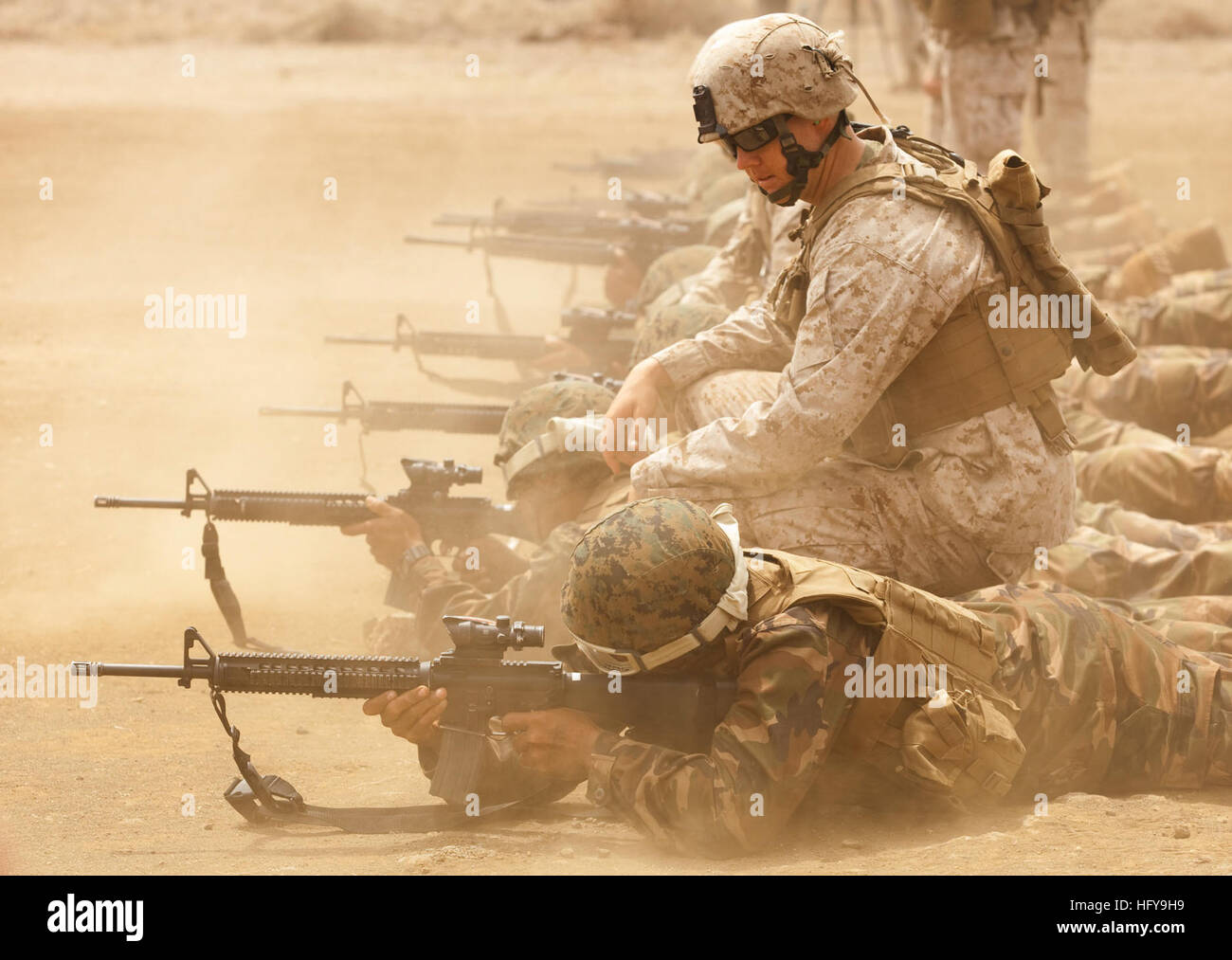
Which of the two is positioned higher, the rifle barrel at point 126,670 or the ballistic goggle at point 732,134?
the ballistic goggle at point 732,134

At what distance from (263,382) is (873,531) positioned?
6.68m

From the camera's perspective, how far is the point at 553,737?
3.91m

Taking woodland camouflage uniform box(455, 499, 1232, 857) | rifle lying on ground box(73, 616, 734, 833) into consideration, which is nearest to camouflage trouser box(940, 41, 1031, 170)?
woodland camouflage uniform box(455, 499, 1232, 857)

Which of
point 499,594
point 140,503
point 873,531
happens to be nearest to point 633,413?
point 499,594

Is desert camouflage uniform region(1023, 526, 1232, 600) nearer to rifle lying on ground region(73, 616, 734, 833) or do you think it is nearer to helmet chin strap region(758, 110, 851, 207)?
helmet chin strap region(758, 110, 851, 207)

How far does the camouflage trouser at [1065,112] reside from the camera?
14.7m

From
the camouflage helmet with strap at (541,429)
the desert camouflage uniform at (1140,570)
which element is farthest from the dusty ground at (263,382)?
the desert camouflage uniform at (1140,570)

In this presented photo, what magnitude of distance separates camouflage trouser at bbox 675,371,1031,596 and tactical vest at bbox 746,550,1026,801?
2.31ft

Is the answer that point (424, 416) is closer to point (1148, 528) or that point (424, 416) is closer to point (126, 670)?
point (1148, 528)

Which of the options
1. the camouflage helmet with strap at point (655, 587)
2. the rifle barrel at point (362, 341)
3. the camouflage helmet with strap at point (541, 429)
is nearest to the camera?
the camouflage helmet with strap at point (655, 587)

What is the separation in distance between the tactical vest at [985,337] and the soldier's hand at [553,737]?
1.34 metres

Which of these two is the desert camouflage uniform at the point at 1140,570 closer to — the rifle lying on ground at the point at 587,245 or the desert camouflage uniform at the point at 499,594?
the desert camouflage uniform at the point at 499,594
